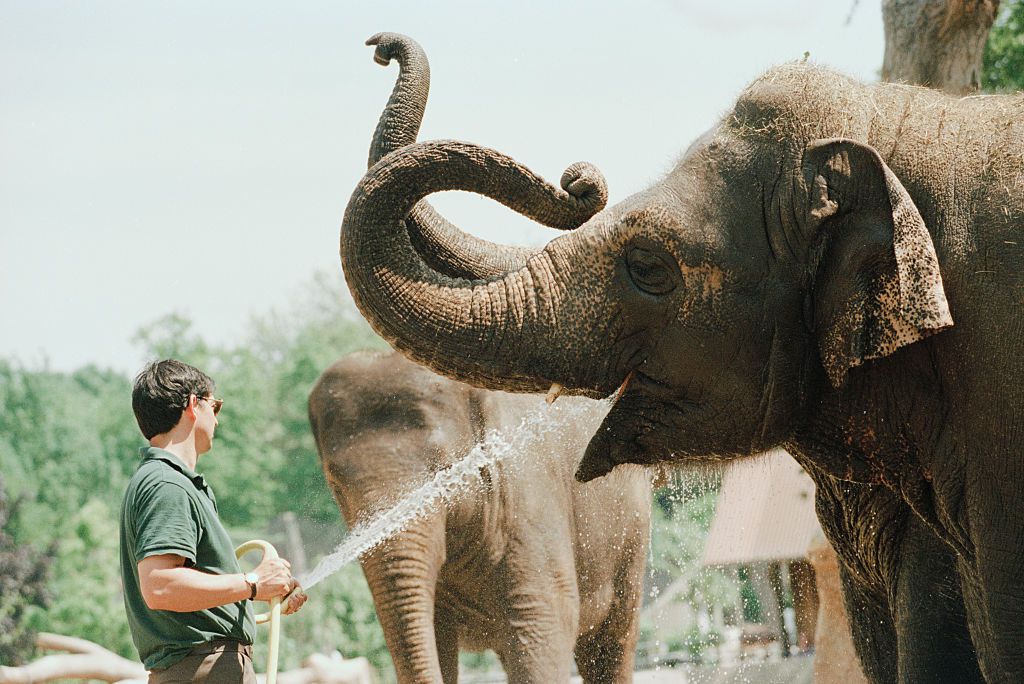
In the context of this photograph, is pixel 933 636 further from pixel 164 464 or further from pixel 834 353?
pixel 164 464

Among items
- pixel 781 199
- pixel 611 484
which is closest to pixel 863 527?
pixel 781 199

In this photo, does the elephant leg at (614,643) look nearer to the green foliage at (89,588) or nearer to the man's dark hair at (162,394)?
the man's dark hair at (162,394)

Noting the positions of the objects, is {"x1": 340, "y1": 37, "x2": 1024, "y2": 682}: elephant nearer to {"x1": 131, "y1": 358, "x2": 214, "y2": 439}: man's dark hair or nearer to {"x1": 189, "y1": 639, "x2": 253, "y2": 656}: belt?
{"x1": 131, "y1": 358, "x2": 214, "y2": 439}: man's dark hair

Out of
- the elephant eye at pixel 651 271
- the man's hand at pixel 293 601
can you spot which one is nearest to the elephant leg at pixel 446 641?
the man's hand at pixel 293 601

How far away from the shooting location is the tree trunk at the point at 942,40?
742cm

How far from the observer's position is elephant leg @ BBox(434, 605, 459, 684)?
7.16m

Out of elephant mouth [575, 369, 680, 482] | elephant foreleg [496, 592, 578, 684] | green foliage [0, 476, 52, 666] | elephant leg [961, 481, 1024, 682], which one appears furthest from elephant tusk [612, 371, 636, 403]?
green foliage [0, 476, 52, 666]

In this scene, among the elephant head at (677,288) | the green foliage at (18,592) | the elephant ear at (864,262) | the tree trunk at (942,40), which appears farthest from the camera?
the green foliage at (18,592)

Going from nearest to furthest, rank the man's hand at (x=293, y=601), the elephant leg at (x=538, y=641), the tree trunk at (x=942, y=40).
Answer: the man's hand at (x=293, y=601)
the elephant leg at (x=538, y=641)
the tree trunk at (x=942, y=40)

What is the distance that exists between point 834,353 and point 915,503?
501 mm

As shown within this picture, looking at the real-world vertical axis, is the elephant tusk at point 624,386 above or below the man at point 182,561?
above

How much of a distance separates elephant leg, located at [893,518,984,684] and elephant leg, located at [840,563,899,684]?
411mm

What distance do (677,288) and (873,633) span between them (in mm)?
1385

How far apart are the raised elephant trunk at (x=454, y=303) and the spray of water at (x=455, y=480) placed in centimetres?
284
